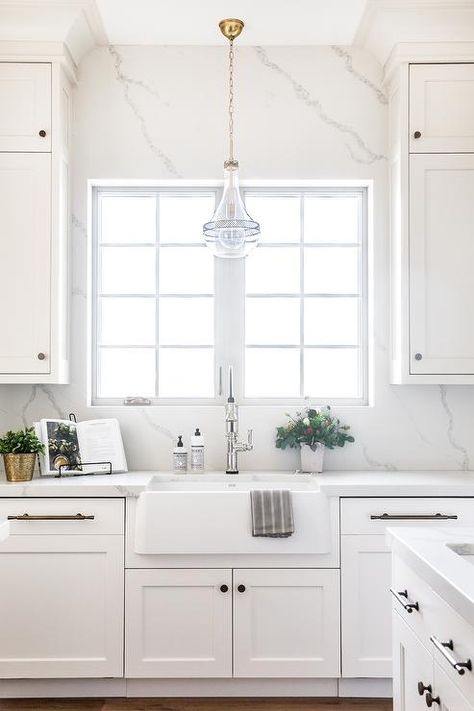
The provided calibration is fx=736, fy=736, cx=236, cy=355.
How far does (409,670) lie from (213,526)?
1101 mm

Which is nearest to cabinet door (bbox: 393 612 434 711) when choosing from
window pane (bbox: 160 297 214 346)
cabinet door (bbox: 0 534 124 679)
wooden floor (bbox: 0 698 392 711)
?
wooden floor (bbox: 0 698 392 711)

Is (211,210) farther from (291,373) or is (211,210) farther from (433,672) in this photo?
(433,672)

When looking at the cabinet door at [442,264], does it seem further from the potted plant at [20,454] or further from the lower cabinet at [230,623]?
the potted plant at [20,454]

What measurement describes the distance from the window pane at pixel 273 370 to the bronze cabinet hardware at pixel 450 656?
200cm

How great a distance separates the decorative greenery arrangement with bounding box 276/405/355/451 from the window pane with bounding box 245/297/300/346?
0.40 metres

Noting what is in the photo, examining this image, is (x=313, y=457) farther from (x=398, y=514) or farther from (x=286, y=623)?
(x=286, y=623)

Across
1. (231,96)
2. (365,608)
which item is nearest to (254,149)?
Result: (231,96)

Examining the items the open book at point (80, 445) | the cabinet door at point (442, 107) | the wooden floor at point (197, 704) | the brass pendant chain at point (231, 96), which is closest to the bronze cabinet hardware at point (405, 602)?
the wooden floor at point (197, 704)

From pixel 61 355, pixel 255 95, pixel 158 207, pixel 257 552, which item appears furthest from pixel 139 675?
pixel 255 95

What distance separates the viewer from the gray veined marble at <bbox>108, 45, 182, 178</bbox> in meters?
3.39

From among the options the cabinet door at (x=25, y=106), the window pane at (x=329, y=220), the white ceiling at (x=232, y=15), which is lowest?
the window pane at (x=329, y=220)

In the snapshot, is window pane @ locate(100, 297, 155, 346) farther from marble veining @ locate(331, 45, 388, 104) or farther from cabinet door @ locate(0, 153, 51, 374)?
marble veining @ locate(331, 45, 388, 104)

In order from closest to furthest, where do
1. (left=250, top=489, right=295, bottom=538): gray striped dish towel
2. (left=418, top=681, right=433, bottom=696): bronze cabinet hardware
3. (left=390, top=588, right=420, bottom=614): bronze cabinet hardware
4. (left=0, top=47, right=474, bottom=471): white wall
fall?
(left=418, top=681, right=433, bottom=696): bronze cabinet hardware
(left=390, top=588, right=420, bottom=614): bronze cabinet hardware
(left=250, top=489, right=295, bottom=538): gray striped dish towel
(left=0, top=47, right=474, bottom=471): white wall

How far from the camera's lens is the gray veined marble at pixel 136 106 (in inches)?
134
